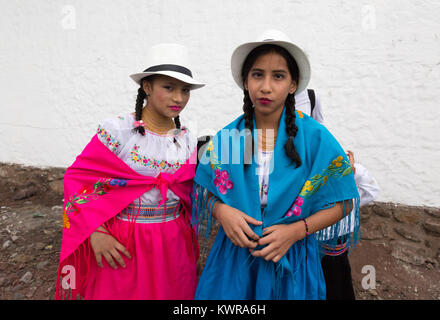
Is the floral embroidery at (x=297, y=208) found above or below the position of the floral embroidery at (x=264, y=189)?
below

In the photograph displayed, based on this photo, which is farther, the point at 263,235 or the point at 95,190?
the point at 95,190

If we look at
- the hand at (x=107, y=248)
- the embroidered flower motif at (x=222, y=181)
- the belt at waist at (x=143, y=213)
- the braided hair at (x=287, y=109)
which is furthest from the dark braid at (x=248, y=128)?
the hand at (x=107, y=248)

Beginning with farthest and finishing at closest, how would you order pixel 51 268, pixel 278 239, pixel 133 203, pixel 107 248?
pixel 51 268 < pixel 133 203 < pixel 107 248 < pixel 278 239

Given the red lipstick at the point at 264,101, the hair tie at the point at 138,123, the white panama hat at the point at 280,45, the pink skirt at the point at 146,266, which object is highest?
the white panama hat at the point at 280,45

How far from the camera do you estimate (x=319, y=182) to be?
1251 millimetres

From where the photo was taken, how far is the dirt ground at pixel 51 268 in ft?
8.47

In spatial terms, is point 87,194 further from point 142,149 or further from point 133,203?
point 142,149

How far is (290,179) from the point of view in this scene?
4.05ft

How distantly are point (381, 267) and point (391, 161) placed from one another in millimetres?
1169

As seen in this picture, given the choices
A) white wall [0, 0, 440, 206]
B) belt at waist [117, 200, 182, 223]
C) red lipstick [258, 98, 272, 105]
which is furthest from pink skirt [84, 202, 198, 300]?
white wall [0, 0, 440, 206]

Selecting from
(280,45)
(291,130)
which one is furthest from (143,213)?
(280,45)

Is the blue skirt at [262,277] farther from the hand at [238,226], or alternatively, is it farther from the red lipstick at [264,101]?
the red lipstick at [264,101]

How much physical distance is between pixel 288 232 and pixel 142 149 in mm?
938
